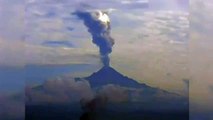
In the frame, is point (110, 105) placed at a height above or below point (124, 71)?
below

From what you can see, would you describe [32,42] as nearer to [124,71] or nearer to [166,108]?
[124,71]

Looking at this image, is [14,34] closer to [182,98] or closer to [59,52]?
[59,52]

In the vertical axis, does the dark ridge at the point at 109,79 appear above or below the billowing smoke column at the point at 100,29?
below

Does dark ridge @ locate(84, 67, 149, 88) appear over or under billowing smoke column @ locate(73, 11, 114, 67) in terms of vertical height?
under

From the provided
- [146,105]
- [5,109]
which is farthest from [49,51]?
[146,105]

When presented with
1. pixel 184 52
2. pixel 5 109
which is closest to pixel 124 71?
pixel 184 52

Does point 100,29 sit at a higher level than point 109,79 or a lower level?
higher

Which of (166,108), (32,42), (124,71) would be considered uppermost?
(32,42)
